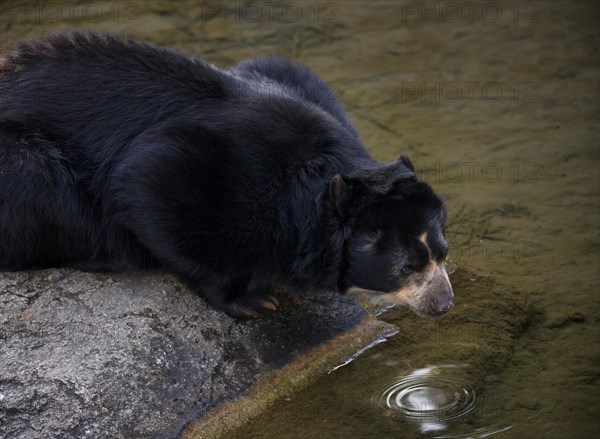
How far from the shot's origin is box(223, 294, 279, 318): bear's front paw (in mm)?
5293

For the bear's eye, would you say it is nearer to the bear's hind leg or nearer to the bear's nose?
the bear's nose

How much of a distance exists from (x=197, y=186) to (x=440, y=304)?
147 centimetres

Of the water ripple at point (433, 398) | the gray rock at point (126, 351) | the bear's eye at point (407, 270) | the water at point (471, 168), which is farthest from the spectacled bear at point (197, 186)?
the water at point (471, 168)

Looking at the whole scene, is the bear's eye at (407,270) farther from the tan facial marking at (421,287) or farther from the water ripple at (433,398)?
the water ripple at (433,398)

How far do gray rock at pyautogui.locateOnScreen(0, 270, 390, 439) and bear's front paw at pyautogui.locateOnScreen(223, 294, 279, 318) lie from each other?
0.05 meters

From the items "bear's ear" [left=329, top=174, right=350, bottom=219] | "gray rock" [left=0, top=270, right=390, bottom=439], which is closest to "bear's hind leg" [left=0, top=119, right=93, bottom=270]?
"gray rock" [left=0, top=270, right=390, bottom=439]

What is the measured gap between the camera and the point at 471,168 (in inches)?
305

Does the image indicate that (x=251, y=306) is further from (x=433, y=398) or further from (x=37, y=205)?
(x=37, y=205)

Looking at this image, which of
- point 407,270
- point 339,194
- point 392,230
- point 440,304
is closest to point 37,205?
point 339,194

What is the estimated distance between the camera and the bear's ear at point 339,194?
4.84 metres

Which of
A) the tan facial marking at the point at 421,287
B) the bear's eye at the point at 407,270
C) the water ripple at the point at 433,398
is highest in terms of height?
the bear's eye at the point at 407,270

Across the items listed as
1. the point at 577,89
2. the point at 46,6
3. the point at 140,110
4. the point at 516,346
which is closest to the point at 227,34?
the point at 46,6

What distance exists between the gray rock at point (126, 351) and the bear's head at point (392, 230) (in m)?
0.64

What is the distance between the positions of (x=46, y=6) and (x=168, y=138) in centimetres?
633
